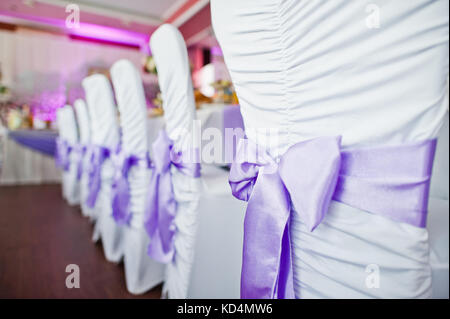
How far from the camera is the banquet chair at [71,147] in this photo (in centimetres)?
259

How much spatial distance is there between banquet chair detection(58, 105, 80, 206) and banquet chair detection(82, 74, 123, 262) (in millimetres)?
1035

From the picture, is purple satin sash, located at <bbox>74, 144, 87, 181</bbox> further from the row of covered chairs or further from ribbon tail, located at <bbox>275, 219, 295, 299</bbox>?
ribbon tail, located at <bbox>275, 219, 295, 299</bbox>

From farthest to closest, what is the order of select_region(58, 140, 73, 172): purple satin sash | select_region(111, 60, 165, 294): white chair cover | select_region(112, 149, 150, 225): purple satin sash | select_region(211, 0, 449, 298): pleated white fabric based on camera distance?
select_region(58, 140, 73, 172): purple satin sash < select_region(112, 149, 150, 225): purple satin sash < select_region(111, 60, 165, 294): white chair cover < select_region(211, 0, 449, 298): pleated white fabric

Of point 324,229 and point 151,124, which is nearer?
point 324,229

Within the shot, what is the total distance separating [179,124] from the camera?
890 millimetres

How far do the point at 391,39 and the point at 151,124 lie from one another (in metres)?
1.41

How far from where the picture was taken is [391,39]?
357 millimetres

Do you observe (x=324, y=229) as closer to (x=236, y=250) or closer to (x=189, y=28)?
(x=236, y=250)

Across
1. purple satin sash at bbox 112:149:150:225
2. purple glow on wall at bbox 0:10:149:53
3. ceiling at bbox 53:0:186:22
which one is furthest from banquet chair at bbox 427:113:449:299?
purple glow on wall at bbox 0:10:149:53

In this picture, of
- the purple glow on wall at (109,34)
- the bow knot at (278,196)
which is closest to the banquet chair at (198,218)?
the bow knot at (278,196)

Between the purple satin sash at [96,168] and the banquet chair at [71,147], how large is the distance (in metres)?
0.88

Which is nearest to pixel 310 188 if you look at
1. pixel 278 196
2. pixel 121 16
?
pixel 278 196

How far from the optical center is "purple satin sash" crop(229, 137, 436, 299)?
37 centimetres

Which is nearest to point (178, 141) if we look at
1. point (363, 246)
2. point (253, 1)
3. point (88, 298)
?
point (253, 1)
